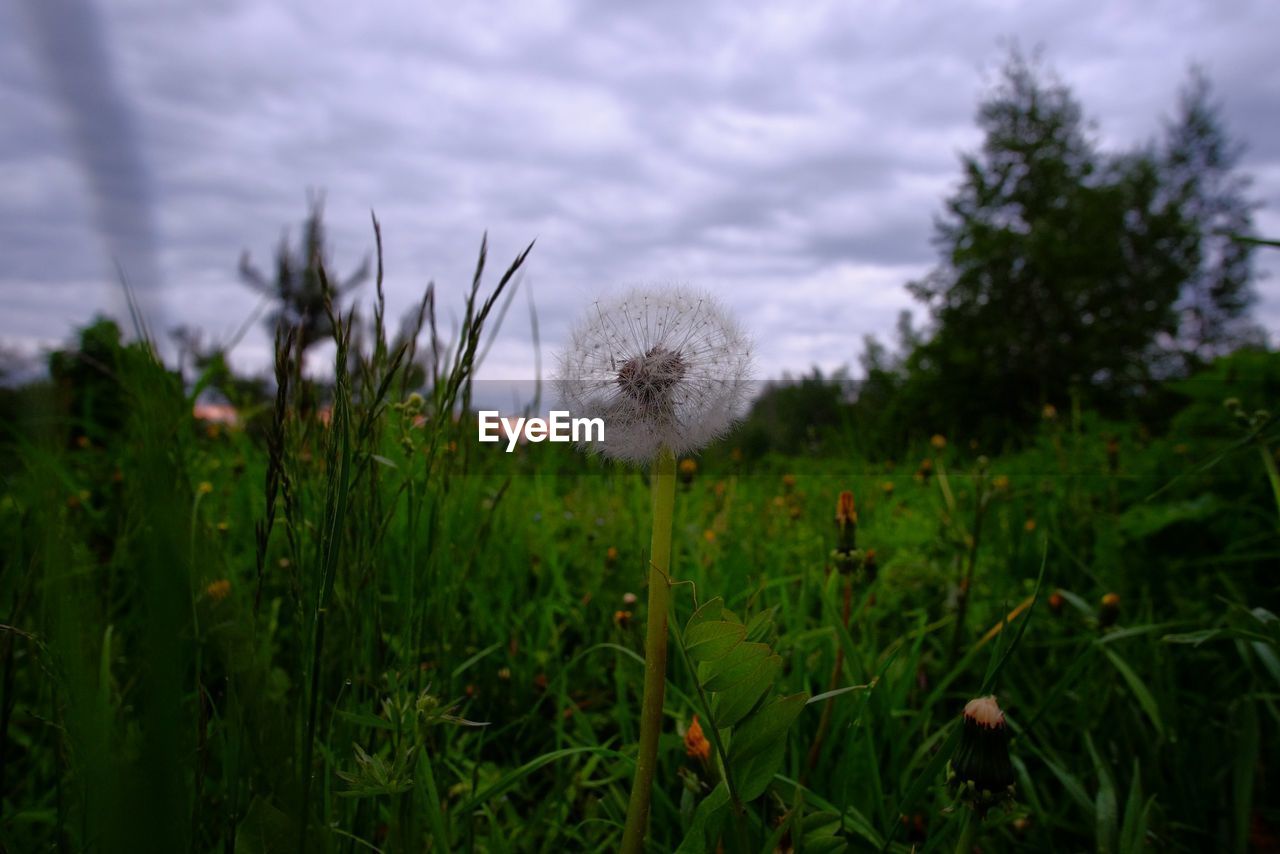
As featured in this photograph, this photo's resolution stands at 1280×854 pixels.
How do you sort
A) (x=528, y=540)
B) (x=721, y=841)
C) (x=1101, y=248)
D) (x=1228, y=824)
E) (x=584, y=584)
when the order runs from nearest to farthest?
(x=721, y=841)
(x=1228, y=824)
(x=584, y=584)
(x=528, y=540)
(x=1101, y=248)

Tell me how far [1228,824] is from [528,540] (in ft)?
6.28

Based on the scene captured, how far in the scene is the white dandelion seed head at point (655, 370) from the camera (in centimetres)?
92

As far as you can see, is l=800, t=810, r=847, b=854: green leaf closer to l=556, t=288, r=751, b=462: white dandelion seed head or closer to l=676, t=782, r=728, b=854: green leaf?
l=676, t=782, r=728, b=854: green leaf

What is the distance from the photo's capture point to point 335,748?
109 cm

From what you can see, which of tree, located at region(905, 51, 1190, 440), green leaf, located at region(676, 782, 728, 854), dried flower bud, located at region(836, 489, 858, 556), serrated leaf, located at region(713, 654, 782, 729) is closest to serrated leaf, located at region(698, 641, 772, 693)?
serrated leaf, located at region(713, 654, 782, 729)

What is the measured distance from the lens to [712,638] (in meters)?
0.82

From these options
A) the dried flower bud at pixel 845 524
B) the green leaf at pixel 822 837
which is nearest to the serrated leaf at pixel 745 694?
the green leaf at pixel 822 837

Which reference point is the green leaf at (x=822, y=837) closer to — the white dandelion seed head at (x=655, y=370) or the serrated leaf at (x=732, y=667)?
the serrated leaf at (x=732, y=667)

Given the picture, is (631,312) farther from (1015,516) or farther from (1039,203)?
(1039,203)

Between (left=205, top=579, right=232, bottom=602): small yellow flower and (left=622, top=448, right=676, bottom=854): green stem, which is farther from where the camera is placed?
(left=205, top=579, right=232, bottom=602): small yellow flower

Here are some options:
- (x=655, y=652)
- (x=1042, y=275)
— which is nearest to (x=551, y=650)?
(x=655, y=652)

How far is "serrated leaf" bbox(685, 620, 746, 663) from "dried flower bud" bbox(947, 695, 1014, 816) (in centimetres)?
31

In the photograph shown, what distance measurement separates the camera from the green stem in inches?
31.6

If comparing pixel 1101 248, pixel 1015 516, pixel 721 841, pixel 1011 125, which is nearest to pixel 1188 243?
pixel 1101 248
